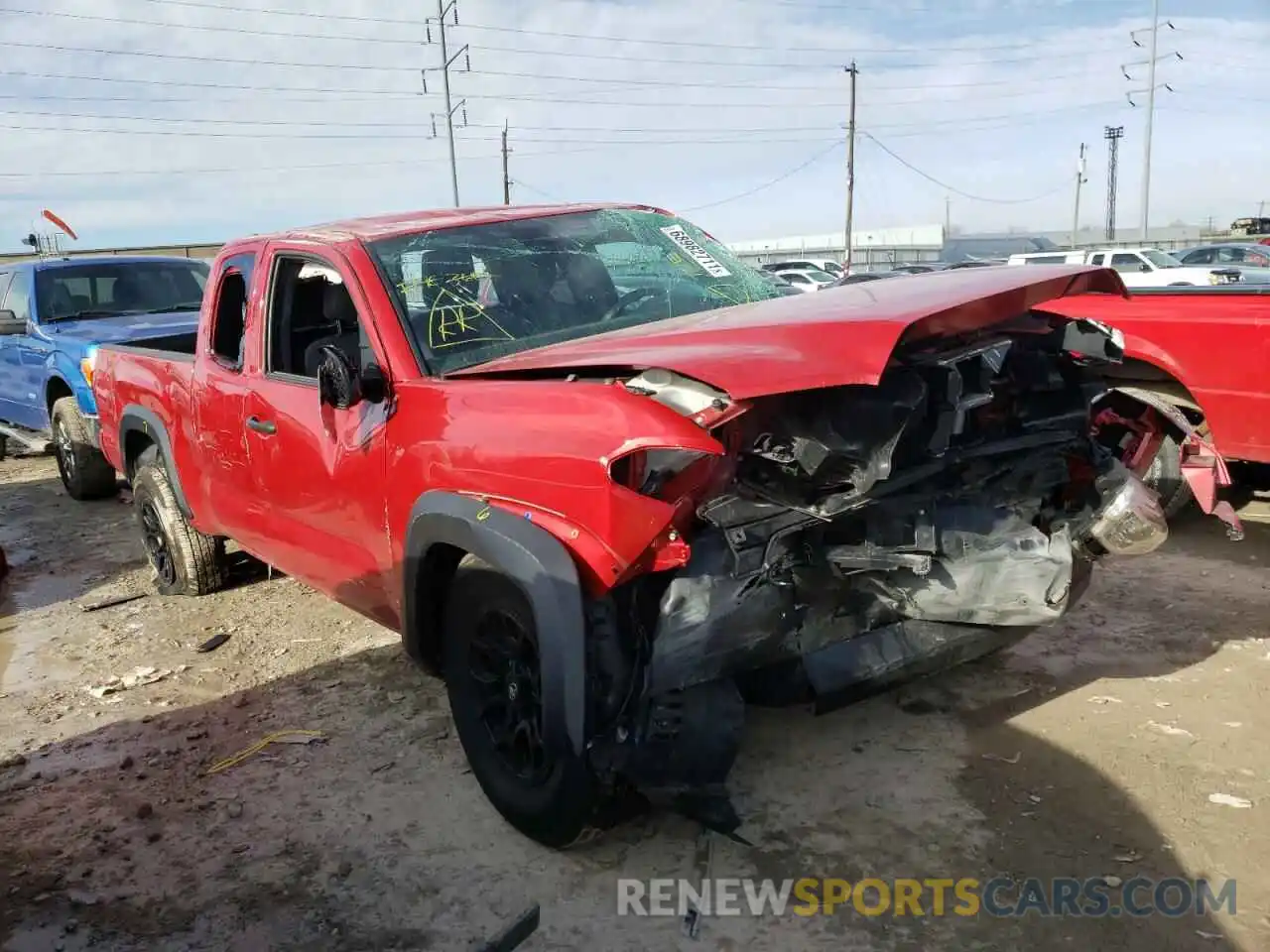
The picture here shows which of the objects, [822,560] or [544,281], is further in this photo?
[544,281]

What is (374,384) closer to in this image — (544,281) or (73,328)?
(544,281)

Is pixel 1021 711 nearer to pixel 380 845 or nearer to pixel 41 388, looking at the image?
pixel 380 845

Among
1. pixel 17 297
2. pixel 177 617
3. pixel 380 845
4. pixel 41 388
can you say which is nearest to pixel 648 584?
pixel 380 845

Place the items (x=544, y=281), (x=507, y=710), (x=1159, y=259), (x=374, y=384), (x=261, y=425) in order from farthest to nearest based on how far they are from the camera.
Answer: (x=1159, y=259), (x=261, y=425), (x=544, y=281), (x=374, y=384), (x=507, y=710)

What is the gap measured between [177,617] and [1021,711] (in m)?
4.41

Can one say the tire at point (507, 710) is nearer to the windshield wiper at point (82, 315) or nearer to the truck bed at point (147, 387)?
the truck bed at point (147, 387)

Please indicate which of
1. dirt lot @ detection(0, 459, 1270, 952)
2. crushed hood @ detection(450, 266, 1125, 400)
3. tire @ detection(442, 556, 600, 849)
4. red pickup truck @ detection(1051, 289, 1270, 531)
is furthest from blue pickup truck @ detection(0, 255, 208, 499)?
red pickup truck @ detection(1051, 289, 1270, 531)

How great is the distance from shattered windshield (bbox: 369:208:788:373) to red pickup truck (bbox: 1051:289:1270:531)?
6.46 feet

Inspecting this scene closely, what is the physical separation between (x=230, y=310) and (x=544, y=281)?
5.97 feet

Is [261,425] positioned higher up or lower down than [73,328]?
lower down

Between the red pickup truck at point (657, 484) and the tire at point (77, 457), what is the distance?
16.0 feet

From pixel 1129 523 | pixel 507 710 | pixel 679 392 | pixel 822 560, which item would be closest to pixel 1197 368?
pixel 1129 523

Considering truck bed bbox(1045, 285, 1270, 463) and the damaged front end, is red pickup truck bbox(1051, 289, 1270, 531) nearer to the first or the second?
truck bed bbox(1045, 285, 1270, 463)

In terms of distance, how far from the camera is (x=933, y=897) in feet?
8.98
